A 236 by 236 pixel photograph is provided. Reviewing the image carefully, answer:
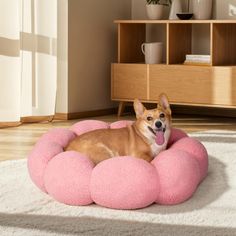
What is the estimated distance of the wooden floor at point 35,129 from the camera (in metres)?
3.56

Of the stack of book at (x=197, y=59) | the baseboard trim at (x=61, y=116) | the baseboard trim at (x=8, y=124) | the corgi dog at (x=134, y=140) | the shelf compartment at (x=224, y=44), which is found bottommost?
the baseboard trim at (x=8, y=124)

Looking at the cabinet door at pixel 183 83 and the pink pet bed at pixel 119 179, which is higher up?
the cabinet door at pixel 183 83

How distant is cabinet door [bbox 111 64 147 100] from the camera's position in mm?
5181

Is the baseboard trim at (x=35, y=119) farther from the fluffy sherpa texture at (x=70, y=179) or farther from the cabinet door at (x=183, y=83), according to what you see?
the fluffy sherpa texture at (x=70, y=179)

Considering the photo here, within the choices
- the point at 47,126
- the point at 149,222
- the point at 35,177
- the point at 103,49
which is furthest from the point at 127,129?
the point at 103,49

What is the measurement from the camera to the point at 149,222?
6.91ft

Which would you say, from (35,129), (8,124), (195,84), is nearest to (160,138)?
(35,129)

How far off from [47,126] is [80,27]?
946 mm

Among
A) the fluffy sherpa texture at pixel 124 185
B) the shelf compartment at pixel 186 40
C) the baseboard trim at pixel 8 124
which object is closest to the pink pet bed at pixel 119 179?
the fluffy sherpa texture at pixel 124 185

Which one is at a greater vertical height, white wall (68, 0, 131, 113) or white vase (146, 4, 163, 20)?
white vase (146, 4, 163, 20)

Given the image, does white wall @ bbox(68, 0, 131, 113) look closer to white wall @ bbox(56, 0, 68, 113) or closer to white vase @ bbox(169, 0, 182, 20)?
white wall @ bbox(56, 0, 68, 113)

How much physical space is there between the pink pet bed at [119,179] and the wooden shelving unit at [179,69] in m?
2.40

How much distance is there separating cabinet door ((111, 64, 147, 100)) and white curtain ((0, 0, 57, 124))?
572mm

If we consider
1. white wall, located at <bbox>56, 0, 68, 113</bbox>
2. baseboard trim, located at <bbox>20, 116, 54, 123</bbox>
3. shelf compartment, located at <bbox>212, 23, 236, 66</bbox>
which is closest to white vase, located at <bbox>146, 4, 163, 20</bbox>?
shelf compartment, located at <bbox>212, 23, 236, 66</bbox>
